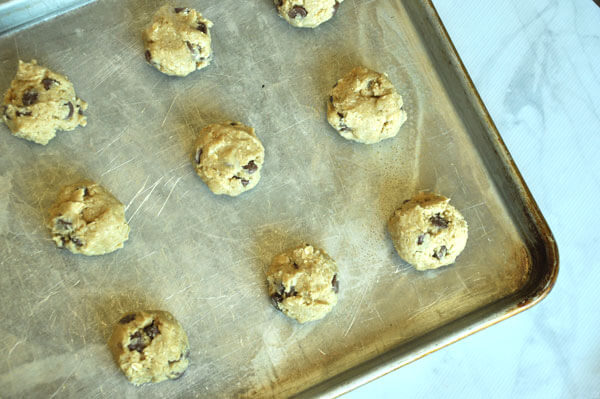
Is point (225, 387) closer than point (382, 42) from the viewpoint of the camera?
Yes

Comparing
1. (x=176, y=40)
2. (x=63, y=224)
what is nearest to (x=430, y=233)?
(x=176, y=40)

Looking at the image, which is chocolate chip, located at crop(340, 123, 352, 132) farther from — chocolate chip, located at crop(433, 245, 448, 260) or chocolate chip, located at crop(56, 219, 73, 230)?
chocolate chip, located at crop(56, 219, 73, 230)

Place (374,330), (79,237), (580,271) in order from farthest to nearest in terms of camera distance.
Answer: (580,271)
(374,330)
(79,237)

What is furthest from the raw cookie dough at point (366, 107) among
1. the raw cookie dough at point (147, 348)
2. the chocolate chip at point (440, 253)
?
the raw cookie dough at point (147, 348)

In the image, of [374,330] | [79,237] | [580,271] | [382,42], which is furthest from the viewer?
[580,271]

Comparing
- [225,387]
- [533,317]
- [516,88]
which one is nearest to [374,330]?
[225,387]

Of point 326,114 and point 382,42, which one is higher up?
point 382,42

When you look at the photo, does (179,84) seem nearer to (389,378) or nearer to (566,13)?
(389,378)
